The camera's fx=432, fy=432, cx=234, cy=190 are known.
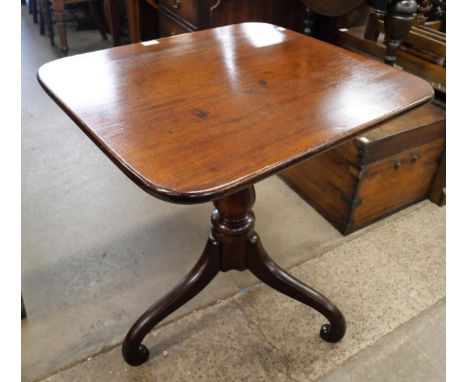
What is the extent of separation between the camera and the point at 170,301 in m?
1.16

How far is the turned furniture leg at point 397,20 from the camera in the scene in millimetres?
1434

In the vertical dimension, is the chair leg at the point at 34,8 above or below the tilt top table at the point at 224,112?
below

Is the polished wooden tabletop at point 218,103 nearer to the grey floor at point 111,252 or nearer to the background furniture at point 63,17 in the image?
the grey floor at point 111,252

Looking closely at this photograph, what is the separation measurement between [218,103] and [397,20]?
0.93 meters

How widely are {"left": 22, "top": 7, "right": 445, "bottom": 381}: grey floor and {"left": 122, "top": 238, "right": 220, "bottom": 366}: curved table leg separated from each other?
0.08 meters

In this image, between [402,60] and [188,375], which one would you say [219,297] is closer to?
[188,375]

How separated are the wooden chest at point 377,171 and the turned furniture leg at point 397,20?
0.85 ft

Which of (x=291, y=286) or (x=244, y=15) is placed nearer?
(x=291, y=286)

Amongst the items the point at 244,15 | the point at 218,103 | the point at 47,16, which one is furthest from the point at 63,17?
the point at 218,103

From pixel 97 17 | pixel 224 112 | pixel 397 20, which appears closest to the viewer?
pixel 224 112

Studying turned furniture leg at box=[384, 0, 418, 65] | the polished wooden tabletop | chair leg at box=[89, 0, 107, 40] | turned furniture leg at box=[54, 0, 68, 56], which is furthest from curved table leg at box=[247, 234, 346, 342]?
chair leg at box=[89, 0, 107, 40]

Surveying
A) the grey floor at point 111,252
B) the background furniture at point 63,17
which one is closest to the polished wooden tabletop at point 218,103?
the grey floor at point 111,252

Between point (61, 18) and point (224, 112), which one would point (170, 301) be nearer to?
point (224, 112)

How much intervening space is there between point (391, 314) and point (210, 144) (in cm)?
95
